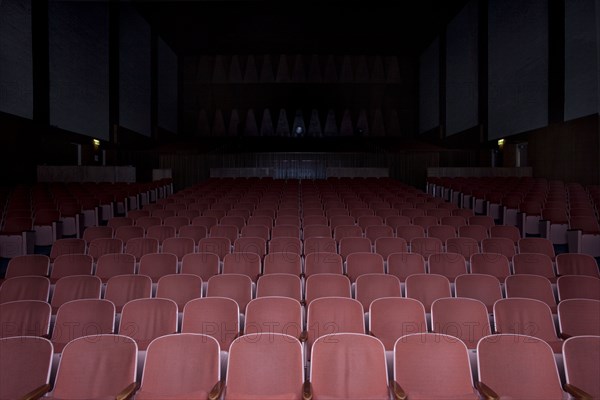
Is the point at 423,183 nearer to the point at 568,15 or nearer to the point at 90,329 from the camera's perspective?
the point at 568,15

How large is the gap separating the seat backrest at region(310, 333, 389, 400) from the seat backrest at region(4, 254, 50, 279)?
9.80 ft

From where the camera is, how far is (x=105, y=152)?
14.4 meters

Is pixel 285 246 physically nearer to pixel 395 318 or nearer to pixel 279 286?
pixel 279 286

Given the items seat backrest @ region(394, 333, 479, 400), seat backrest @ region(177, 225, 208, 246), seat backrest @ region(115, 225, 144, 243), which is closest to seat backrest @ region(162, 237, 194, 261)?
seat backrest @ region(177, 225, 208, 246)

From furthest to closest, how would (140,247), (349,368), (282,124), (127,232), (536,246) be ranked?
1. (282,124)
2. (127,232)
3. (140,247)
4. (536,246)
5. (349,368)

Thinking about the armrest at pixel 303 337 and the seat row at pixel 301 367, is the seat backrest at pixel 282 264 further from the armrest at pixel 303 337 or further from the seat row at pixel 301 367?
the seat row at pixel 301 367

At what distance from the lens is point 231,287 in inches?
150

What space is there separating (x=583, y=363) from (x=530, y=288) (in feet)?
4.11

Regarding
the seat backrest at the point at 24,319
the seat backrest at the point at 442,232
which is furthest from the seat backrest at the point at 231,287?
the seat backrest at the point at 442,232

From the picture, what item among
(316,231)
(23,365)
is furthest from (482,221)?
(23,365)

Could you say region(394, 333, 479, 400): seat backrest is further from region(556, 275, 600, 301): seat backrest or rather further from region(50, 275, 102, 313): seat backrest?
region(50, 275, 102, 313): seat backrest

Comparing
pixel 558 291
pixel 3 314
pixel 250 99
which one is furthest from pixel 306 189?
pixel 250 99

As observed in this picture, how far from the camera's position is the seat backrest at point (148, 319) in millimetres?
3146

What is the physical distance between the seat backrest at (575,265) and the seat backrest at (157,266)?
3.59 metres
